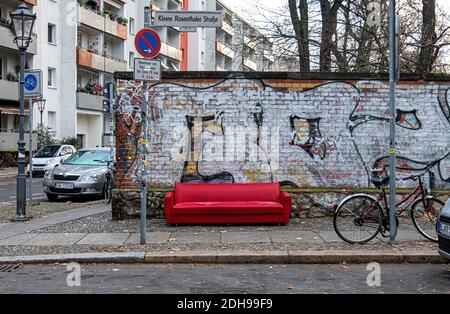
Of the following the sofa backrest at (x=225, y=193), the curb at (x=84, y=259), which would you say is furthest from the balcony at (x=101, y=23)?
the curb at (x=84, y=259)

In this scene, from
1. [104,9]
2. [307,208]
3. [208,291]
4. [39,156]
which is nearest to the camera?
[208,291]

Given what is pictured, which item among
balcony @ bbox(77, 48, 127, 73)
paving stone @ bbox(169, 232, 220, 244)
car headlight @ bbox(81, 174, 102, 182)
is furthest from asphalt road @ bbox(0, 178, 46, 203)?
balcony @ bbox(77, 48, 127, 73)

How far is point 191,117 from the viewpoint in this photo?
1127 centimetres

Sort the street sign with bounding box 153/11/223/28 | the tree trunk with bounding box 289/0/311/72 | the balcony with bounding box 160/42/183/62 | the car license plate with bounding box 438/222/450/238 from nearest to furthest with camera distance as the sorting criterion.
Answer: the car license plate with bounding box 438/222/450/238
the street sign with bounding box 153/11/223/28
the tree trunk with bounding box 289/0/311/72
the balcony with bounding box 160/42/183/62

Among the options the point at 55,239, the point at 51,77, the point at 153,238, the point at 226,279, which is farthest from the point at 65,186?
the point at 51,77

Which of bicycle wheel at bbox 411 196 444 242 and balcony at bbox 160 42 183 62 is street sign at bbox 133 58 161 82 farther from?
balcony at bbox 160 42 183 62

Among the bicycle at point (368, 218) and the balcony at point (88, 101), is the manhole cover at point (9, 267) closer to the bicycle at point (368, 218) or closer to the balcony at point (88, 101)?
the bicycle at point (368, 218)

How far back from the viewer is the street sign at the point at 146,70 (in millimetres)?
8469

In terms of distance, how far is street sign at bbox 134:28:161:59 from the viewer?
8.44 metres

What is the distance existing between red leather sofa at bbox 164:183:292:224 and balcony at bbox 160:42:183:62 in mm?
44427

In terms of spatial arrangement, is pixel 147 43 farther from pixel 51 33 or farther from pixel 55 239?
pixel 51 33

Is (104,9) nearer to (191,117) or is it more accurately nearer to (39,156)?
(39,156)
